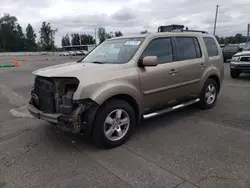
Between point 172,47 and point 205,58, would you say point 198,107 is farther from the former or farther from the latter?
point 172,47

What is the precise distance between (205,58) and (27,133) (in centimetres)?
425

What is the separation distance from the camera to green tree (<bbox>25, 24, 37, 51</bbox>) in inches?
4218

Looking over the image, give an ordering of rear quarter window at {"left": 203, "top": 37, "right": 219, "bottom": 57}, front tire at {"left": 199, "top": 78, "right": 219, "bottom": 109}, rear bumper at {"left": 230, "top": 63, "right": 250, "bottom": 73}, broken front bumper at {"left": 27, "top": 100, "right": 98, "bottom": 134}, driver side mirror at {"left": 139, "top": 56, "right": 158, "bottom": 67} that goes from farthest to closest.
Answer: rear bumper at {"left": 230, "top": 63, "right": 250, "bottom": 73} → rear quarter window at {"left": 203, "top": 37, "right": 219, "bottom": 57} → front tire at {"left": 199, "top": 78, "right": 219, "bottom": 109} → driver side mirror at {"left": 139, "top": 56, "right": 158, "bottom": 67} → broken front bumper at {"left": 27, "top": 100, "right": 98, "bottom": 134}

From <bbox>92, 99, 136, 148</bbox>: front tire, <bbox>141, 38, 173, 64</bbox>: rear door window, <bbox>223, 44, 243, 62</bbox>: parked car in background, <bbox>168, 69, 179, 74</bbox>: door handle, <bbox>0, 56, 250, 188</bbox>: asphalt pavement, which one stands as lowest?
<bbox>0, 56, 250, 188</bbox>: asphalt pavement

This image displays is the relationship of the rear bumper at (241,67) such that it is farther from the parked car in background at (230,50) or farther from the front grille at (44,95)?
the parked car in background at (230,50)

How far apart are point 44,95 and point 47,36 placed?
115975 millimetres

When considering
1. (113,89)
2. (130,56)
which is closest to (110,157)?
(113,89)

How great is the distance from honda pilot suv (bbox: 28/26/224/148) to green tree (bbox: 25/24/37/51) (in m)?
112

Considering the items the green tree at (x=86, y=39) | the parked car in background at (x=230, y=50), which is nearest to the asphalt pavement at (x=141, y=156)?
the parked car in background at (x=230, y=50)

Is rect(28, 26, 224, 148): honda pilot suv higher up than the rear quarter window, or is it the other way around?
the rear quarter window

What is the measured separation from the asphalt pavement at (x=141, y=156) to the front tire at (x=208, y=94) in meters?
0.45

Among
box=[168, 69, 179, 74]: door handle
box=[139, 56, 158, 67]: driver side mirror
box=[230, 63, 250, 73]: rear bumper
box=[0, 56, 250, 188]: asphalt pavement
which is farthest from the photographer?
box=[230, 63, 250, 73]: rear bumper

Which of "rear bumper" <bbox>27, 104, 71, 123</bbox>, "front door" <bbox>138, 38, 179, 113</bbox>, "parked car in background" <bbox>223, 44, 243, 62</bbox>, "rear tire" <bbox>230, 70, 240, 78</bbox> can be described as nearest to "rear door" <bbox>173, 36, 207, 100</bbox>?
"front door" <bbox>138, 38, 179, 113</bbox>

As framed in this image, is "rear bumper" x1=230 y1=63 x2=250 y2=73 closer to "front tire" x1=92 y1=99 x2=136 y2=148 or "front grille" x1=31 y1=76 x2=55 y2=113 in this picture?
"front tire" x1=92 y1=99 x2=136 y2=148
